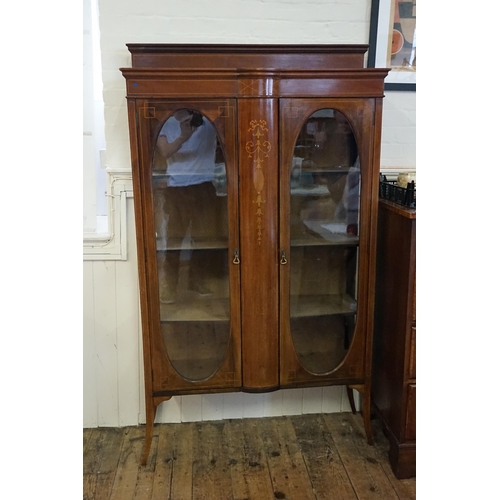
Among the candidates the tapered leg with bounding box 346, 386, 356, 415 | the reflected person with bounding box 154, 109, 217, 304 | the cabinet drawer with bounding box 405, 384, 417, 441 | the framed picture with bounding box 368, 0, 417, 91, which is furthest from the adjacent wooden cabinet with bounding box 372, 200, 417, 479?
the reflected person with bounding box 154, 109, 217, 304

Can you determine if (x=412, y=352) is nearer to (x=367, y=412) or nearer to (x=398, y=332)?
(x=398, y=332)

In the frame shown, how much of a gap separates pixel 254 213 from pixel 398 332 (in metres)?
0.73

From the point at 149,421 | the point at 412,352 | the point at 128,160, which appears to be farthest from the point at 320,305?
the point at 128,160

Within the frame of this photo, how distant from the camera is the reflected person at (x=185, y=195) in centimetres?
184

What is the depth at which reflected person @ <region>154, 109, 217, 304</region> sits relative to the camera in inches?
72.6

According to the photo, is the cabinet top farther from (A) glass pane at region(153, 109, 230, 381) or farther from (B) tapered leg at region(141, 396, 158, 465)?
(B) tapered leg at region(141, 396, 158, 465)

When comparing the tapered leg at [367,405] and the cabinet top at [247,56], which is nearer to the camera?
the cabinet top at [247,56]

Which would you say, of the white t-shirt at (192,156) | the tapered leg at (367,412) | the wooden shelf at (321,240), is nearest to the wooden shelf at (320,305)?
the wooden shelf at (321,240)

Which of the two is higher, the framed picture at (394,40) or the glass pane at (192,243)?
the framed picture at (394,40)

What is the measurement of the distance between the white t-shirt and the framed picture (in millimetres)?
845

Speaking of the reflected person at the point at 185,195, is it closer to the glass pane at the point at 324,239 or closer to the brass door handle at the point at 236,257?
the brass door handle at the point at 236,257

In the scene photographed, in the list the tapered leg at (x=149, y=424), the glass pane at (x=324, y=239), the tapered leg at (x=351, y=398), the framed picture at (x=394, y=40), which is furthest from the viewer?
the tapered leg at (x=351, y=398)

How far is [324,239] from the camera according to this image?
2012 mm
